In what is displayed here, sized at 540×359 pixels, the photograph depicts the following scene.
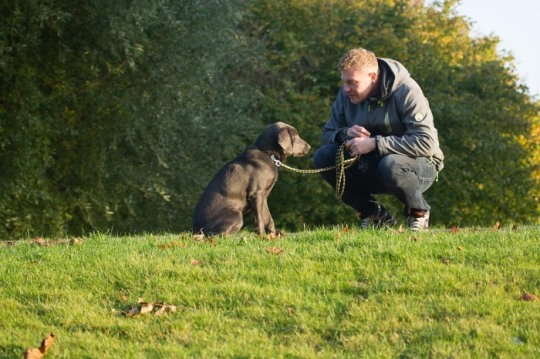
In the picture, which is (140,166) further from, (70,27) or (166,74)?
(70,27)

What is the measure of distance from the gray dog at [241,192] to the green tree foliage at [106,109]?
336 inches

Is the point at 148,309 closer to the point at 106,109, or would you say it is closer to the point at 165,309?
the point at 165,309

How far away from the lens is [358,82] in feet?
32.7

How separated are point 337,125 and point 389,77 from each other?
3.74ft

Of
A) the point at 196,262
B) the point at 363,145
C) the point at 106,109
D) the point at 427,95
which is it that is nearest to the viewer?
the point at 196,262

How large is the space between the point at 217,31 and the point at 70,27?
3.36 metres

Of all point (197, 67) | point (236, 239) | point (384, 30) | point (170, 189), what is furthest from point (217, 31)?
point (236, 239)

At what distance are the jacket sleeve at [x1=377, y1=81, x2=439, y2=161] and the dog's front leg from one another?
1.82 m

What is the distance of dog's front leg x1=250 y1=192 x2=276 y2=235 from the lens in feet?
36.9

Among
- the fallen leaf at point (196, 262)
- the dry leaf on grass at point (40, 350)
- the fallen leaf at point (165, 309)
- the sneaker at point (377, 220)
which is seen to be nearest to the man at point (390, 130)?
the sneaker at point (377, 220)

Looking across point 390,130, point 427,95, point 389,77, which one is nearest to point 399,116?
point 390,130

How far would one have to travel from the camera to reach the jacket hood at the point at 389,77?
9.97 m

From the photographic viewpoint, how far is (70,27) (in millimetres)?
20094

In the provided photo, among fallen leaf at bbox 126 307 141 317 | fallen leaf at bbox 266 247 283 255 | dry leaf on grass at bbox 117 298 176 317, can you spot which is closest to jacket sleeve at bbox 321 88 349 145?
fallen leaf at bbox 266 247 283 255
